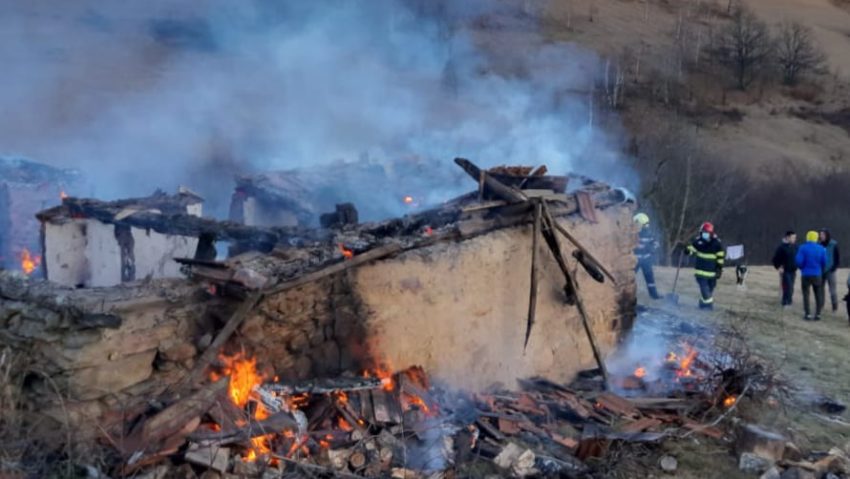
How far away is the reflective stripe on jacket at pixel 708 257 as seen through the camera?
42.4 feet

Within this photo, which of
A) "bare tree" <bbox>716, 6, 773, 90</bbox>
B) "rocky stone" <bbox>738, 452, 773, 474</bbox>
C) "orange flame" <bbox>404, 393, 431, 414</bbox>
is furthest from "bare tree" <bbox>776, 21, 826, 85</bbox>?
"orange flame" <bbox>404, 393, 431, 414</bbox>

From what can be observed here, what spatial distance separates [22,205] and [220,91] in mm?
15392

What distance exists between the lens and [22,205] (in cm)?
1359

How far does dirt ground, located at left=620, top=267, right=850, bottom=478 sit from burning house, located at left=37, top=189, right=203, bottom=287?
7467mm

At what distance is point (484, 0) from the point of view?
1608 inches

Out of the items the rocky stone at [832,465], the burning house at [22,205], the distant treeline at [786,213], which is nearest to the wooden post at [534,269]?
the rocky stone at [832,465]

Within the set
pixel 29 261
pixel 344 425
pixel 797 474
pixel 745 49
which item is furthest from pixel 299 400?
pixel 745 49

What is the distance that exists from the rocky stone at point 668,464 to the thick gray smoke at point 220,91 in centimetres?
1463

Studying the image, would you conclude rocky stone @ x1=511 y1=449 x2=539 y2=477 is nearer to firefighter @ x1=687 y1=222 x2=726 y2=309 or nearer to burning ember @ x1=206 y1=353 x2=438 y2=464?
burning ember @ x1=206 y1=353 x2=438 y2=464

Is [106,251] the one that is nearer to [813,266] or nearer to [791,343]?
[791,343]

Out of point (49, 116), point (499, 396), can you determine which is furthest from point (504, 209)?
point (49, 116)

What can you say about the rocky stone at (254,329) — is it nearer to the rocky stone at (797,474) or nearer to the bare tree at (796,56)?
the rocky stone at (797,474)

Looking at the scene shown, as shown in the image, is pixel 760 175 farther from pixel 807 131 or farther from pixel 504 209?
pixel 504 209

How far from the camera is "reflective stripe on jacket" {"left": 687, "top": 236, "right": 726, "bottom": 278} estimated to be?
509 inches
